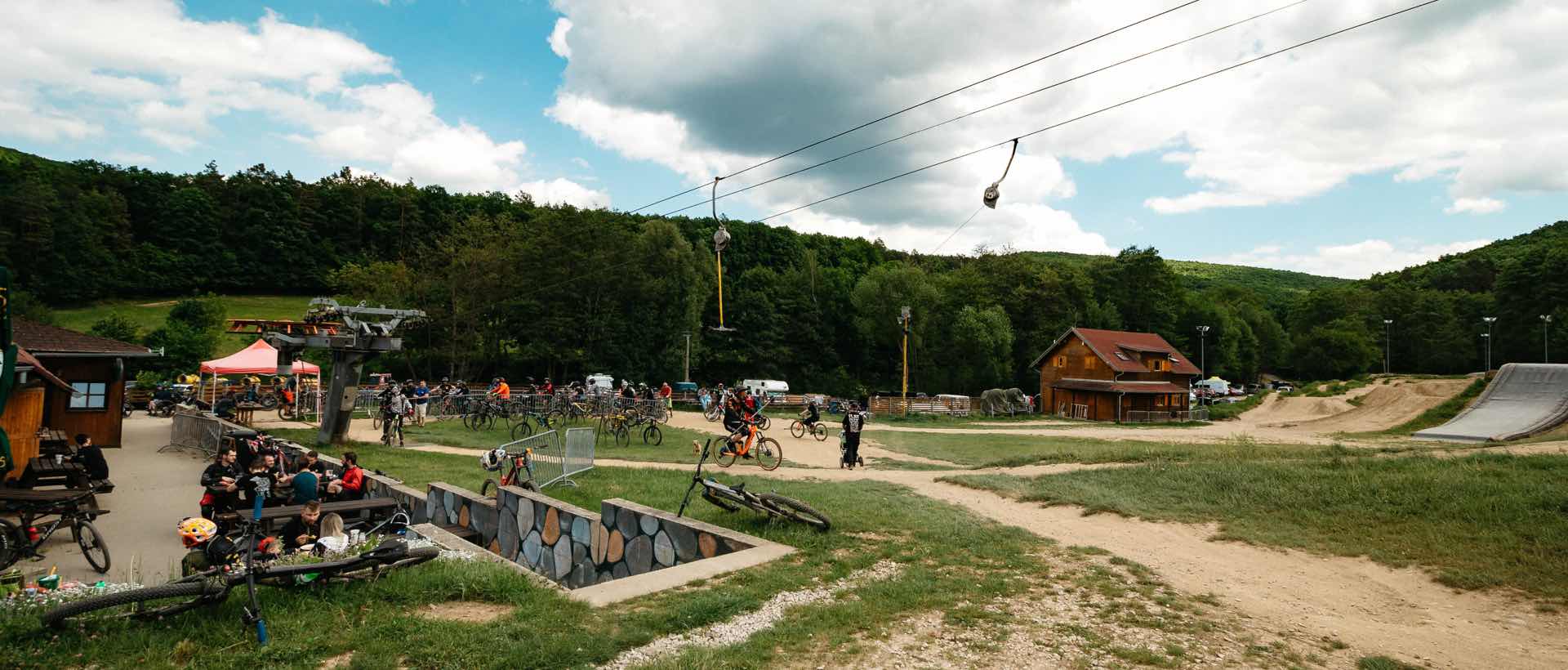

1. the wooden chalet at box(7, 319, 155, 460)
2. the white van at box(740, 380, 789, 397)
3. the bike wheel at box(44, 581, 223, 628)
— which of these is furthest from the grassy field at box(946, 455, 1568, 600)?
the white van at box(740, 380, 789, 397)

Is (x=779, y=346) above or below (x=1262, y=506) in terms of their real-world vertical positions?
above

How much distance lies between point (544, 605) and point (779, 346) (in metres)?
60.9

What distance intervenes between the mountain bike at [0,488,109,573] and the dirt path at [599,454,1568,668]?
432 inches

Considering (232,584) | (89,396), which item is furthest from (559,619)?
(89,396)

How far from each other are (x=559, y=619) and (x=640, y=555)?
3338mm

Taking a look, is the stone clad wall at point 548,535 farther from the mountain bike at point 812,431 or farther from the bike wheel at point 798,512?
the mountain bike at point 812,431

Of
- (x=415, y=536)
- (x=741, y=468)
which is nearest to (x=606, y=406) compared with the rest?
(x=741, y=468)

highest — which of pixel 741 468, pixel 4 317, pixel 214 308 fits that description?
pixel 214 308

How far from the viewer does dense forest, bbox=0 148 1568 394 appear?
50.9 meters

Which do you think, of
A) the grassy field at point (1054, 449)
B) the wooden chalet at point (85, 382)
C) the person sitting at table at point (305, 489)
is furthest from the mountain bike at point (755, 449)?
the wooden chalet at point (85, 382)

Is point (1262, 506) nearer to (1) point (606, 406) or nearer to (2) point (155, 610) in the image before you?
(2) point (155, 610)

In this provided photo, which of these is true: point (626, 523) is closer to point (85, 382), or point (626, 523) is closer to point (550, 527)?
point (550, 527)

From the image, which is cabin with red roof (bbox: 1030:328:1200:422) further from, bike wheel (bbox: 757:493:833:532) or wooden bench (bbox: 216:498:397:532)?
wooden bench (bbox: 216:498:397:532)

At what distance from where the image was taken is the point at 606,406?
2589cm
